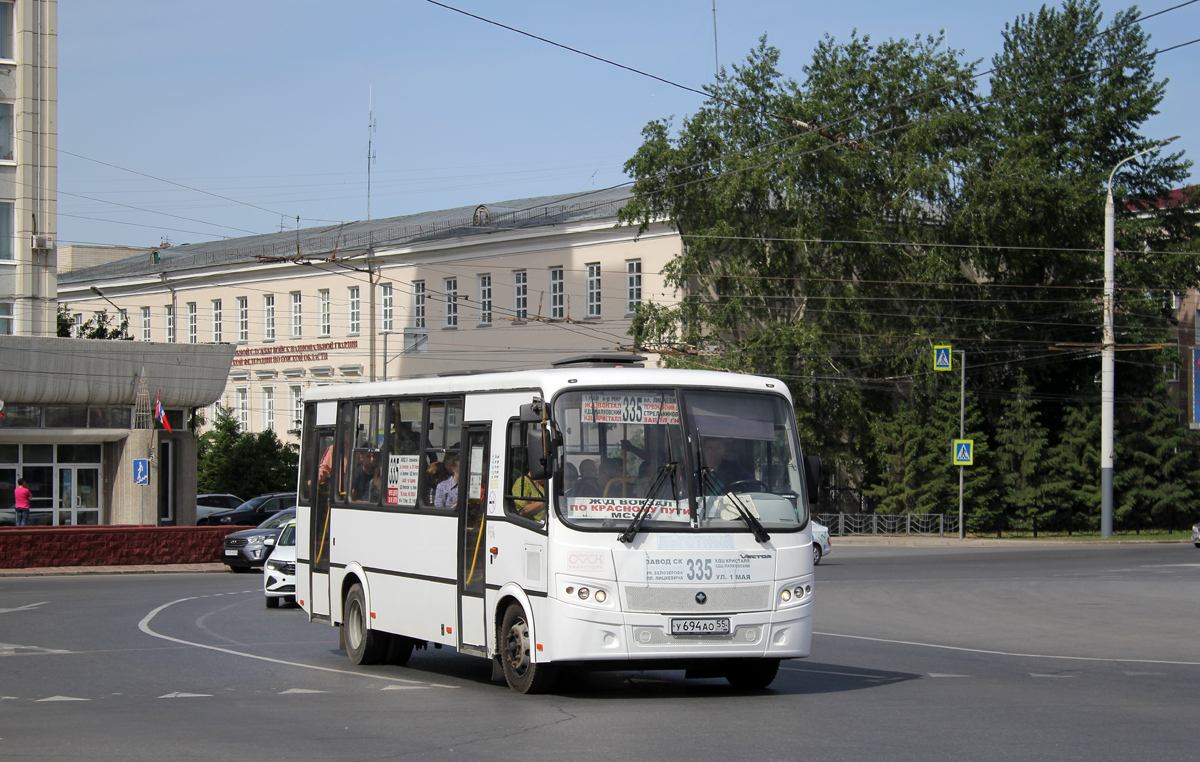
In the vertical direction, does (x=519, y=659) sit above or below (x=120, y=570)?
above

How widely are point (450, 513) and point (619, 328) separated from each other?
48.4 metres

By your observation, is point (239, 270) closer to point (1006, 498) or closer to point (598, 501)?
point (1006, 498)

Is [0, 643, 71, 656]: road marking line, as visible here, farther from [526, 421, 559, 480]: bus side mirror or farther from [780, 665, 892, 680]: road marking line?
[780, 665, 892, 680]: road marking line

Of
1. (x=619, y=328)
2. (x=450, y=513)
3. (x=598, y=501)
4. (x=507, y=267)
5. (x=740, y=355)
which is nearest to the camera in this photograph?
(x=598, y=501)

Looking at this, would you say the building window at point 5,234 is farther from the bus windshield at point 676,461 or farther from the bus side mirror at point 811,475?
the bus side mirror at point 811,475

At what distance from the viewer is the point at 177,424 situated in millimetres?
48562

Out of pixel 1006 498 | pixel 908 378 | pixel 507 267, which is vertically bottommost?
pixel 1006 498

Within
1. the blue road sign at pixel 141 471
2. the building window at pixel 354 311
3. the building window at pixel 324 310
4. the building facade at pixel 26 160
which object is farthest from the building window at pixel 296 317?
the blue road sign at pixel 141 471

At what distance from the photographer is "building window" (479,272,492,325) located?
67188 millimetres

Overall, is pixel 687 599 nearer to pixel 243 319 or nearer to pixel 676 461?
pixel 676 461

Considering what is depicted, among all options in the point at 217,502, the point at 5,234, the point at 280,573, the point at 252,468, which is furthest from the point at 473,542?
the point at 252,468

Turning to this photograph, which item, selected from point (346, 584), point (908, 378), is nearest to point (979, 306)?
point (908, 378)

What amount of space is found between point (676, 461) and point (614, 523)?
0.73 m

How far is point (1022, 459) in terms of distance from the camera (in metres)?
57.1
